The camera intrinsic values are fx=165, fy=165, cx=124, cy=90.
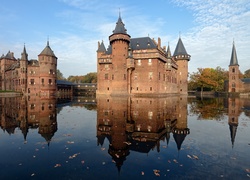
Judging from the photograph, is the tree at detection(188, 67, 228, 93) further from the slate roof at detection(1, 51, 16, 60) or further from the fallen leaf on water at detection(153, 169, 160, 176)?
the slate roof at detection(1, 51, 16, 60)

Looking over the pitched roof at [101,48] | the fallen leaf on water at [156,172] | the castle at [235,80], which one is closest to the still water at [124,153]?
the fallen leaf on water at [156,172]

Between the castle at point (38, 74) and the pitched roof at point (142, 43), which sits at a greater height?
the pitched roof at point (142, 43)

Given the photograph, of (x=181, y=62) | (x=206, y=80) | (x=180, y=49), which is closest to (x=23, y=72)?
(x=181, y=62)

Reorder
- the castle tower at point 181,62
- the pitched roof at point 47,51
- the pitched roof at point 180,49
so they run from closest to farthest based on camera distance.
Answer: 1. the pitched roof at point 47,51
2. the castle tower at point 181,62
3. the pitched roof at point 180,49

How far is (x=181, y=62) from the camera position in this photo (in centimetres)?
6194

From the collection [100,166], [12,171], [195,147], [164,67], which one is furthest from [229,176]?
[164,67]

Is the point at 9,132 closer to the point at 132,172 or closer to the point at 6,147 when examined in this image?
the point at 6,147

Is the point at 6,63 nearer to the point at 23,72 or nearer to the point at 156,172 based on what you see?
the point at 23,72

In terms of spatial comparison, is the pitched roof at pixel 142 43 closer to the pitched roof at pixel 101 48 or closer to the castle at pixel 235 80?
the pitched roof at pixel 101 48

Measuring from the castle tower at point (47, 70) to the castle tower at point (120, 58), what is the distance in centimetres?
2079

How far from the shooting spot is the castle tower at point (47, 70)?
49.8 metres

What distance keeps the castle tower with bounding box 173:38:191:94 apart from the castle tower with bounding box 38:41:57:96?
43.9 meters

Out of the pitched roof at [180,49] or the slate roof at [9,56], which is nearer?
the pitched roof at [180,49]

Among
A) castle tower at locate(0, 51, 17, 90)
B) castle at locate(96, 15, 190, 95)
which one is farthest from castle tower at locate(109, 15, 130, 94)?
castle tower at locate(0, 51, 17, 90)
